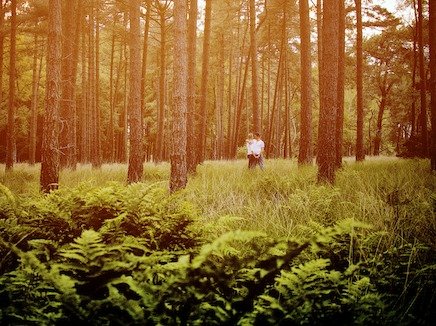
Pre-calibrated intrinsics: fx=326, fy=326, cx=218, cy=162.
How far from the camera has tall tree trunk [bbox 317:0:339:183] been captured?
23.4ft

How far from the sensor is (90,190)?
3.46 metres

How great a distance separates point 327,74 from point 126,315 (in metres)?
6.83

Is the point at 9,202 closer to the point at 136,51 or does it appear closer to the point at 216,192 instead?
the point at 216,192

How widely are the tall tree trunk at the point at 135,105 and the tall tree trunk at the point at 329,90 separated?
5.01 meters

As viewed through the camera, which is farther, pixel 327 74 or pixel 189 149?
pixel 189 149

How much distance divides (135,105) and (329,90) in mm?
5225

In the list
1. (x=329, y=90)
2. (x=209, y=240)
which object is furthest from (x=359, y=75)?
(x=209, y=240)

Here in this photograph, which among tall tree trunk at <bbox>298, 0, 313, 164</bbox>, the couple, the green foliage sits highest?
tall tree trunk at <bbox>298, 0, 313, 164</bbox>

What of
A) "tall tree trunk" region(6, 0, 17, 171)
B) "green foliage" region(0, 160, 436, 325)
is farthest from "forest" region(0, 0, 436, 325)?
"tall tree trunk" region(6, 0, 17, 171)

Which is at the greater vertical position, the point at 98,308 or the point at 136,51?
the point at 136,51

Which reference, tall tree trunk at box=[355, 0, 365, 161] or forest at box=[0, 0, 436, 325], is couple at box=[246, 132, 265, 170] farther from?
tall tree trunk at box=[355, 0, 365, 161]

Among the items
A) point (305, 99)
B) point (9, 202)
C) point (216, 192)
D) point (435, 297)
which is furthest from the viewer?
point (305, 99)

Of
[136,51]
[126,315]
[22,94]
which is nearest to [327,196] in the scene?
[126,315]

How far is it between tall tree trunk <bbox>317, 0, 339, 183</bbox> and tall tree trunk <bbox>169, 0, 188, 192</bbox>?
3035 millimetres
